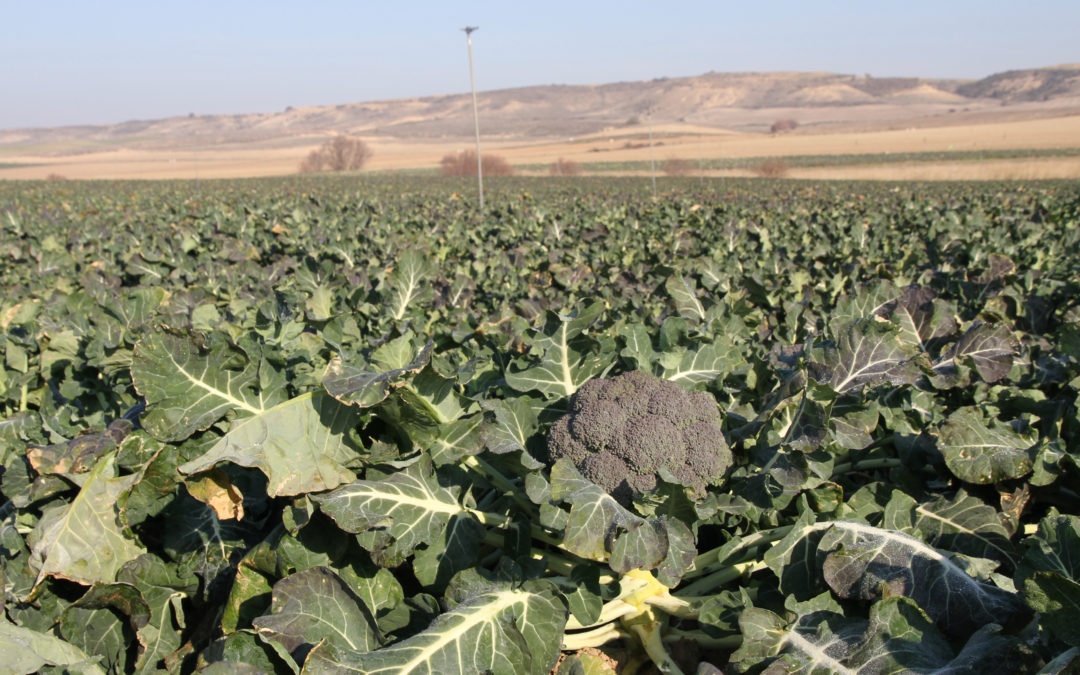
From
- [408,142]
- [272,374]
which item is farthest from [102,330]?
[408,142]

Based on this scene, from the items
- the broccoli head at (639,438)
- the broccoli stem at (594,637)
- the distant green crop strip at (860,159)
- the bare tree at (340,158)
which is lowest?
the broccoli stem at (594,637)

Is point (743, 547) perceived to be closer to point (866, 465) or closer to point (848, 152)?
point (866, 465)

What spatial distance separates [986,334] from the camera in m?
2.99

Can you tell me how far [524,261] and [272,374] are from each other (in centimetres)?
590

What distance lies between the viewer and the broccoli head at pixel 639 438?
2.46m

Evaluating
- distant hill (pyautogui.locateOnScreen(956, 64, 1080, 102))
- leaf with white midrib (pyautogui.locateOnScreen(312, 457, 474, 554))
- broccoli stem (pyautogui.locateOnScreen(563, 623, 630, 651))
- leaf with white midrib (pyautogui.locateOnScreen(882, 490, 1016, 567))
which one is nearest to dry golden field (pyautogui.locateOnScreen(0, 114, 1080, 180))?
leaf with white midrib (pyautogui.locateOnScreen(882, 490, 1016, 567))

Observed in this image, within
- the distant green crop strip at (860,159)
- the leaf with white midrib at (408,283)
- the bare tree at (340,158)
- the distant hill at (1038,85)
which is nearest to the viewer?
the leaf with white midrib at (408,283)

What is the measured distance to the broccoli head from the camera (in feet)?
8.07

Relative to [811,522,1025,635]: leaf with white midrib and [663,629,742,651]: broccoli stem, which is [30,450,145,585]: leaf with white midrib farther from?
[811,522,1025,635]: leaf with white midrib

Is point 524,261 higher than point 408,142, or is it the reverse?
point 408,142

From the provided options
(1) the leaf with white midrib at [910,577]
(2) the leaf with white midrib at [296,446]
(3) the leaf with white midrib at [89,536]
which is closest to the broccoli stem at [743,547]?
(1) the leaf with white midrib at [910,577]

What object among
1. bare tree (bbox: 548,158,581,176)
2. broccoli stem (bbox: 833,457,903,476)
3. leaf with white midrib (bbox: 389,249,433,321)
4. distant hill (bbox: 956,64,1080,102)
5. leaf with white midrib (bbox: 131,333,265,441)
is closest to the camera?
leaf with white midrib (bbox: 131,333,265,441)

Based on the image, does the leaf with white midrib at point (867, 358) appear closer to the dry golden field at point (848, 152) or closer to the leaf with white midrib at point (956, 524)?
the leaf with white midrib at point (956, 524)

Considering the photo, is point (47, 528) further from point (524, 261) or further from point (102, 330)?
point (524, 261)
